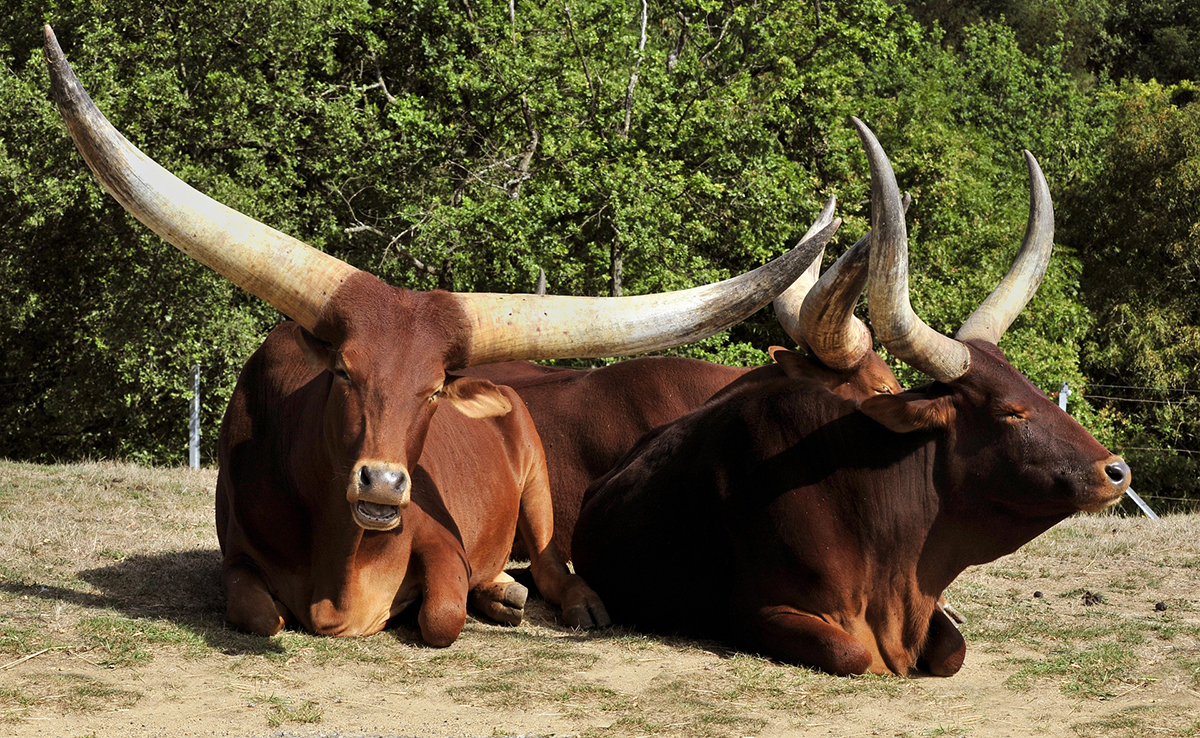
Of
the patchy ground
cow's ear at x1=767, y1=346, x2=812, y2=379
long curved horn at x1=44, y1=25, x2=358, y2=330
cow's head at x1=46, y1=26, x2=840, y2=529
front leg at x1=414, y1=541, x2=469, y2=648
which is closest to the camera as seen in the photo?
the patchy ground

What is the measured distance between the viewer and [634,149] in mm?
19406

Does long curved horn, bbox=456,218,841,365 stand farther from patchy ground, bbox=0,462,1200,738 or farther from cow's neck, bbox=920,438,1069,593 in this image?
patchy ground, bbox=0,462,1200,738

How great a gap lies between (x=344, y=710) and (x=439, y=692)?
0.46 m

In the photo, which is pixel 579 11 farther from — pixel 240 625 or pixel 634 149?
pixel 240 625

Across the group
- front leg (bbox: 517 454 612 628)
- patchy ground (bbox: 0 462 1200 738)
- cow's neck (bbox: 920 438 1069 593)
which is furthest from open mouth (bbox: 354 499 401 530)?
cow's neck (bbox: 920 438 1069 593)

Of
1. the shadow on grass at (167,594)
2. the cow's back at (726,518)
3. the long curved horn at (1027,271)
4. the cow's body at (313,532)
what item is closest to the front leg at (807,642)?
the cow's back at (726,518)

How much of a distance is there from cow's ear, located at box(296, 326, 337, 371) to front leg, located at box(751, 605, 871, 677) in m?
2.23

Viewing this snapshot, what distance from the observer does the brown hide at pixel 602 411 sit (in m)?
7.99

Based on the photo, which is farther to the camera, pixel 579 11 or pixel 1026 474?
pixel 579 11

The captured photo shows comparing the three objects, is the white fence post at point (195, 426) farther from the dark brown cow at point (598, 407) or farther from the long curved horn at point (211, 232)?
the long curved horn at point (211, 232)

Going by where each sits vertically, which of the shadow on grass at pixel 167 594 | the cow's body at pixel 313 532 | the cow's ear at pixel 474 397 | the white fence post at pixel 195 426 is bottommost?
the white fence post at pixel 195 426

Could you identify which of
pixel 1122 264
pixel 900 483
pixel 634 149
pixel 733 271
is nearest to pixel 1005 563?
pixel 900 483

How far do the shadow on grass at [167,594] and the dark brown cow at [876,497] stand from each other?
2.04m

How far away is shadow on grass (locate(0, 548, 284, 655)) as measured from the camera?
521cm
